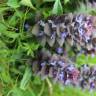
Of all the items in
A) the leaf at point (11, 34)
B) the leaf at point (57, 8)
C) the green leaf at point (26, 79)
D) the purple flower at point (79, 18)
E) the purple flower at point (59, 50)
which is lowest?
the green leaf at point (26, 79)

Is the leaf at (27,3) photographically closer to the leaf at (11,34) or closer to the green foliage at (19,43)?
the green foliage at (19,43)

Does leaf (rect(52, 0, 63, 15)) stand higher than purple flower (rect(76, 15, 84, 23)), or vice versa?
leaf (rect(52, 0, 63, 15))

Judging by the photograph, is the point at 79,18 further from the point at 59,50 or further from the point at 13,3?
the point at 13,3

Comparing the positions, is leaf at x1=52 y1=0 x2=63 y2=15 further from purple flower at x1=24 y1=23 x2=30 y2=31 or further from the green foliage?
purple flower at x1=24 y1=23 x2=30 y2=31

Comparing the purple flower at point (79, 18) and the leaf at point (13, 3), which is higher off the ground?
the leaf at point (13, 3)

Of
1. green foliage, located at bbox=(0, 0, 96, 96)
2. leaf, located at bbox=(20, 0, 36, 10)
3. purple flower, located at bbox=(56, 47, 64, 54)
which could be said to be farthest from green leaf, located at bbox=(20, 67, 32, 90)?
leaf, located at bbox=(20, 0, 36, 10)

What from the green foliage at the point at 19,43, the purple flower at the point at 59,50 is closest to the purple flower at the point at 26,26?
the green foliage at the point at 19,43

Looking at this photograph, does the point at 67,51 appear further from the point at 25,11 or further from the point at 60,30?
the point at 25,11

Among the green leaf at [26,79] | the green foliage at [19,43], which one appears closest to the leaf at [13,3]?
the green foliage at [19,43]

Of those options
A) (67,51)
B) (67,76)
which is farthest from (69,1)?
(67,76)
